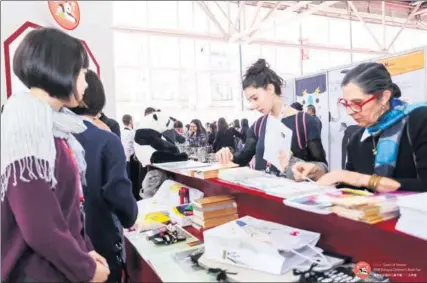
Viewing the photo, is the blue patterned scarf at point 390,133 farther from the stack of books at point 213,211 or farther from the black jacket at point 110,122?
the black jacket at point 110,122

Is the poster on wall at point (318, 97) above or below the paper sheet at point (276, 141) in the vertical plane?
above

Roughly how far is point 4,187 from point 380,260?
3.58 ft

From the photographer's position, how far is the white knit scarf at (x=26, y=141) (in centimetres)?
77

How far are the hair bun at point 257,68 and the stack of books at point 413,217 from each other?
1097 mm

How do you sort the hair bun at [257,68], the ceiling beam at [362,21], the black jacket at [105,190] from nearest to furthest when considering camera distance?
1. the black jacket at [105,190]
2. the ceiling beam at [362,21]
3. the hair bun at [257,68]

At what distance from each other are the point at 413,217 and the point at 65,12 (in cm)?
119

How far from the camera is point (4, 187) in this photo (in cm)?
80

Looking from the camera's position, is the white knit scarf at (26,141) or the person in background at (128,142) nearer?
the white knit scarf at (26,141)

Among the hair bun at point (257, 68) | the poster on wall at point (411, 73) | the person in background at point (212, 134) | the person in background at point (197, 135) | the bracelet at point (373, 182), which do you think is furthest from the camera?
the person in background at point (212, 134)

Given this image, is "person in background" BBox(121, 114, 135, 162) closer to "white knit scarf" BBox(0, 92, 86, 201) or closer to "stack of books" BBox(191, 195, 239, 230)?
"stack of books" BBox(191, 195, 239, 230)

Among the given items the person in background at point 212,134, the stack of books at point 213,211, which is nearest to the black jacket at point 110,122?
the stack of books at point 213,211

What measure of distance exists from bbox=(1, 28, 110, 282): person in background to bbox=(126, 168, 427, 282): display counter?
338 mm

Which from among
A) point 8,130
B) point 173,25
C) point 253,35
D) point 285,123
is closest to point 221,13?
point 173,25

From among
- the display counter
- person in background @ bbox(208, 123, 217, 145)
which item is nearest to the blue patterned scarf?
the display counter
